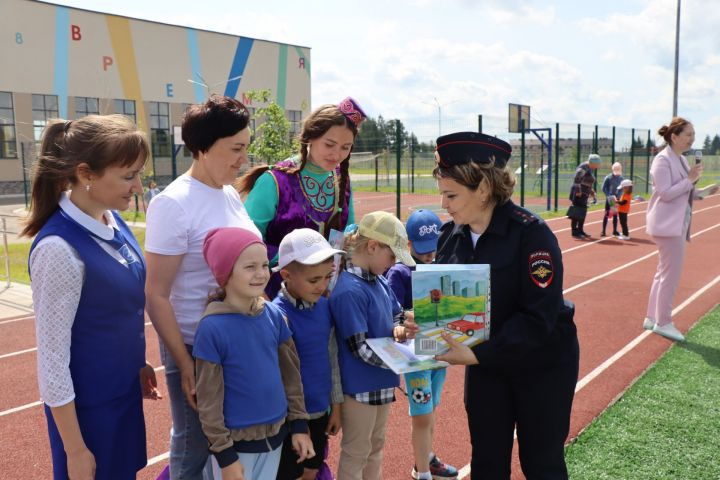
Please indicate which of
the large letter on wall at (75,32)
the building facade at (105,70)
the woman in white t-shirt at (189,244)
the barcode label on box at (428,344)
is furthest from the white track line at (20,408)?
the large letter on wall at (75,32)

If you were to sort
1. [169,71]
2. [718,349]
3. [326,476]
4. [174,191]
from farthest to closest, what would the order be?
1. [169,71]
2. [718,349]
3. [326,476]
4. [174,191]

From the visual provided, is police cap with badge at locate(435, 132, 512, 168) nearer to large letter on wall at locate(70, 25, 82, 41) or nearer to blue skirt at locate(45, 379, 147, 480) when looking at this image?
blue skirt at locate(45, 379, 147, 480)

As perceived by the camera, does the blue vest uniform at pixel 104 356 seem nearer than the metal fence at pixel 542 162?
Yes

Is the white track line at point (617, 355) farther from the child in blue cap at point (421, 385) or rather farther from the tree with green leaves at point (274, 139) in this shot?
the tree with green leaves at point (274, 139)

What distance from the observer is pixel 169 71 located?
158 feet

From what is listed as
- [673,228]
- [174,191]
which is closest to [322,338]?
[174,191]

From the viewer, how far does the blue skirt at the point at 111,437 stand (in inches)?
86.9

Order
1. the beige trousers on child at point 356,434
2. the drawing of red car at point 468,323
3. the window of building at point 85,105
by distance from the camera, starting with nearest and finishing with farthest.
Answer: the drawing of red car at point 468,323 < the beige trousers on child at point 356,434 < the window of building at point 85,105

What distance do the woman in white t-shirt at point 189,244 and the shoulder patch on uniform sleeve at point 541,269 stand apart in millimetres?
1214

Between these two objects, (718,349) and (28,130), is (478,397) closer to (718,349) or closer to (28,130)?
(718,349)

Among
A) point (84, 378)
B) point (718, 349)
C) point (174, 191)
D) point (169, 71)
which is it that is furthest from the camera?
point (169, 71)

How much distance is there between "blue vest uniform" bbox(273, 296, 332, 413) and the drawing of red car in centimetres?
73

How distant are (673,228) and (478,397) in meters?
4.63

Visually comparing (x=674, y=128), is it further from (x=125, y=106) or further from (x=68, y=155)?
(x=125, y=106)
